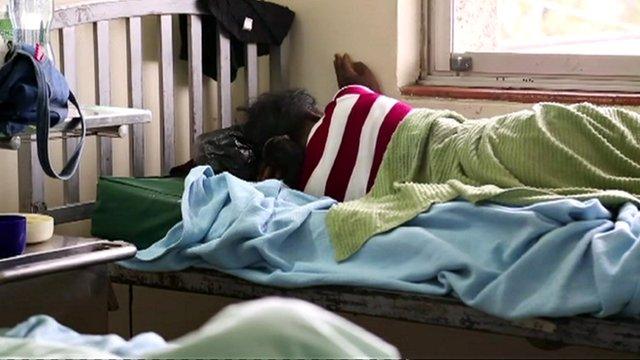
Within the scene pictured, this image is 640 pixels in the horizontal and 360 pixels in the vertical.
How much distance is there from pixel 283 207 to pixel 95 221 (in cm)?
43

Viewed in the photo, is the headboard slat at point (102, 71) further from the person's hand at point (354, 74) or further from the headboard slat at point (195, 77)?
the person's hand at point (354, 74)

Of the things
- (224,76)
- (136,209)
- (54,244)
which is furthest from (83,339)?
(224,76)

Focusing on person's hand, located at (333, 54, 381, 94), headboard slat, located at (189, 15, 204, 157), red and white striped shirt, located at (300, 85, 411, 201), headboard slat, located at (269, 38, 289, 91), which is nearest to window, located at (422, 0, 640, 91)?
person's hand, located at (333, 54, 381, 94)

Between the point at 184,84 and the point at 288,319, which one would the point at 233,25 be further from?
the point at 288,319

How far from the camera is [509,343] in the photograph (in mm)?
1967

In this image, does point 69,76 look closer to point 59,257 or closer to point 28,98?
point 28,98

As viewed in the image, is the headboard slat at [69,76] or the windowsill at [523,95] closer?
the headboard slat at [69,76]

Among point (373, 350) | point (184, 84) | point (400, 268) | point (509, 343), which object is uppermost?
point (184, 84)

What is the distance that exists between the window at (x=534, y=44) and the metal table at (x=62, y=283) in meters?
1.49

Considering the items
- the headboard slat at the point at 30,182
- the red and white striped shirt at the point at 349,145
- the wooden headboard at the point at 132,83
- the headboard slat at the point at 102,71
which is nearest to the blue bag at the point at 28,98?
the wooden headboard at the point at 132,83

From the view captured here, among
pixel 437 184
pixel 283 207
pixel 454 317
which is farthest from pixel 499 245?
pixel 283 207

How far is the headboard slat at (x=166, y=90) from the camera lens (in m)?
2.67

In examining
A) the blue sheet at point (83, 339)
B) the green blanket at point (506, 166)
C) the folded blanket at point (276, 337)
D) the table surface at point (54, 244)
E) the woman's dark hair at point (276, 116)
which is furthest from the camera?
the woman's dark hair at point (276, 116)

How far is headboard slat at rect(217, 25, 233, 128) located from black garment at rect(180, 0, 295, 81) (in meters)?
0.02
